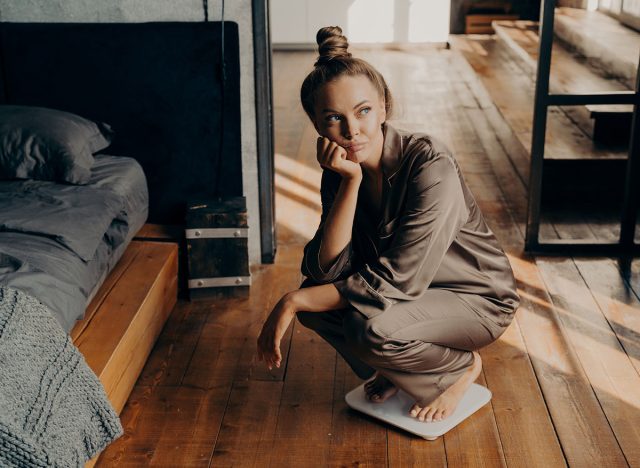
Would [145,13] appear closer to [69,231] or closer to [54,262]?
[69,231]

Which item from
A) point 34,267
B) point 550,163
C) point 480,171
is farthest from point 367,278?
point 480,171

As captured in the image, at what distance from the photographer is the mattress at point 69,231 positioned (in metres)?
2.14

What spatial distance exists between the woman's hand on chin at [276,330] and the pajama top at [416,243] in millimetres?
132

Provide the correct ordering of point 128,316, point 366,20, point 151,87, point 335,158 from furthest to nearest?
1. point 366,20
2. point 151,87
3. point 128,316
4. point 335,158

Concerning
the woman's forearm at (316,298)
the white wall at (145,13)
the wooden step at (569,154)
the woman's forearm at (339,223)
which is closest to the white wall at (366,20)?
the wooden step at (569,154)

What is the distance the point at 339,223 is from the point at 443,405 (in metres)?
0.59

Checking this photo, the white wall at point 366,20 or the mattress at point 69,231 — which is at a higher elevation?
the mattress at point 69,231

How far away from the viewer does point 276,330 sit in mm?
2010

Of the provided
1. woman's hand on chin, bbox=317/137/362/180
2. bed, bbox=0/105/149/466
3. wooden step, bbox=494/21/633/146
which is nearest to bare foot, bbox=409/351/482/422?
woman's hand on chin, bbox=317/137/362/180

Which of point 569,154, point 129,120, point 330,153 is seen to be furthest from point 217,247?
point 569,154

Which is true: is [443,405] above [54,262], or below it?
below

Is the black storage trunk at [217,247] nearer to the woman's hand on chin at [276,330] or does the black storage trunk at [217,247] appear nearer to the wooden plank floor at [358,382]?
the wooden plank floor at [358,382]

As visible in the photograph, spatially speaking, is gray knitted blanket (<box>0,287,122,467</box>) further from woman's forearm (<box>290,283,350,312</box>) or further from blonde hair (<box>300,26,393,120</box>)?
blonde hair (<box>300,26,393,120</box>)

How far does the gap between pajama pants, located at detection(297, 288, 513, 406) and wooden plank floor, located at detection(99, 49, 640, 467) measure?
163mm
